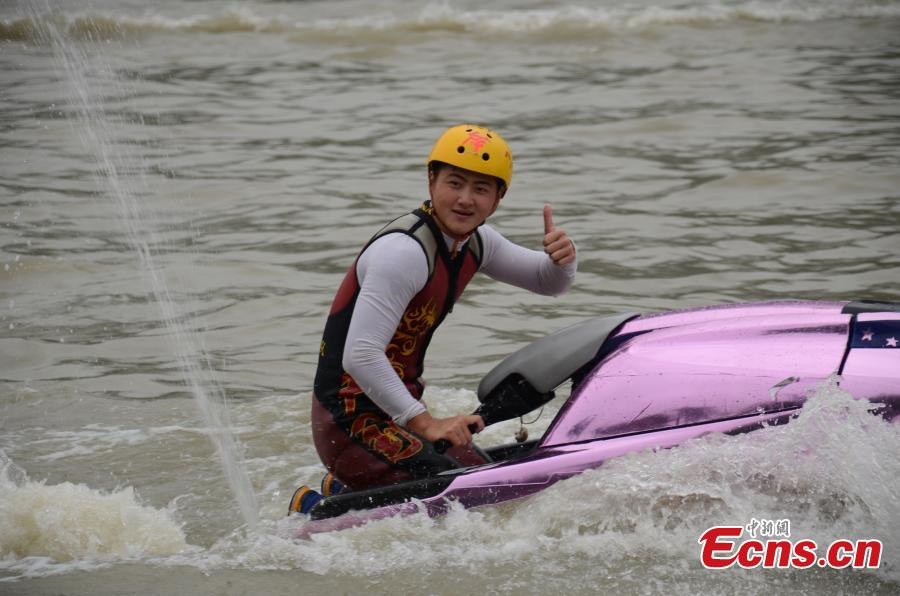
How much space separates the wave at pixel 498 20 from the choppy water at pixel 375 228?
0.09 m

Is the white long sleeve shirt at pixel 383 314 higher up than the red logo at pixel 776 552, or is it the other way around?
the white long sleeve shirt at pixel 383 314

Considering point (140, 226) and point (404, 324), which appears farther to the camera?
point (140, 226)

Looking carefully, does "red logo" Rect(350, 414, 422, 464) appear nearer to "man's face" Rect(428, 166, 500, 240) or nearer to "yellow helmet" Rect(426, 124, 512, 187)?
"man's face" Rect(428, 166, 500, 240)

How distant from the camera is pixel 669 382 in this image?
3646mm

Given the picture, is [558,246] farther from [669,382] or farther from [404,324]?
[669,382]

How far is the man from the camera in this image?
12.3ft

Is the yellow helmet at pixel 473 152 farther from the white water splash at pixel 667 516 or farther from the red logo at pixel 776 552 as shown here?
the red logo at pixel 776 552

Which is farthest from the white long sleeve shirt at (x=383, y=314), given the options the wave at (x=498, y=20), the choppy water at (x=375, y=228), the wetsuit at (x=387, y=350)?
the wave at (x=498, y=20)

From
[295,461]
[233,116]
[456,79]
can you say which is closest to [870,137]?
[456,79]

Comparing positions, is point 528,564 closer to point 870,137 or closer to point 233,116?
point 870,137

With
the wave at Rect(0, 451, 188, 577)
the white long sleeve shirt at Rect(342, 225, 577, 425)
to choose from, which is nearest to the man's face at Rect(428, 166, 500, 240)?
the white long sleeve shirt at Rect(342, 225, 577, 425)

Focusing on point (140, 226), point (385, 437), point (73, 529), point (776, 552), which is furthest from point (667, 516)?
point (140, 226)

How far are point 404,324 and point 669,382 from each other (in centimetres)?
85

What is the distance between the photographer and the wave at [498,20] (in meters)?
15.7
